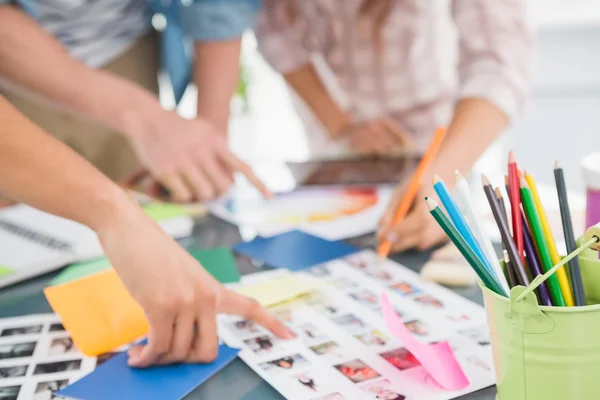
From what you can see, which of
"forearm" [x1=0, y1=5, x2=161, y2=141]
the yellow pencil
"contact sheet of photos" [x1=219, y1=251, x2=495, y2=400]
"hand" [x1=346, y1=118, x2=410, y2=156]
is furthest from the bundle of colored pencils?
"hand" [x1=346, y1=118, x2=410, y2=156]

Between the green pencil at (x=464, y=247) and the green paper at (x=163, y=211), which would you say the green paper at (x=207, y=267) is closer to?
the green paper at (x=163, y=211)

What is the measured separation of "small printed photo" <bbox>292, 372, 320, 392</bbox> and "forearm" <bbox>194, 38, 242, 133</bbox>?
683 mm

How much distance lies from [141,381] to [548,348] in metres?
0.30

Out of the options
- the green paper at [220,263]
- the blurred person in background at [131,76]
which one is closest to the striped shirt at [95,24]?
the blurred person in background at [131,76]

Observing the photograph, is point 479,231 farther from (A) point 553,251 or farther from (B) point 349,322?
(B) point 349,322

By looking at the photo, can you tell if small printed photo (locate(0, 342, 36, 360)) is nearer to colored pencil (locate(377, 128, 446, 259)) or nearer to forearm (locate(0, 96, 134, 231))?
forearm (locate(0, 96, 134, 231))

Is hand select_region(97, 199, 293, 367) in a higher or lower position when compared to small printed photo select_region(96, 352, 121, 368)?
higher

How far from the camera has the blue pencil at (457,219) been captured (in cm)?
43

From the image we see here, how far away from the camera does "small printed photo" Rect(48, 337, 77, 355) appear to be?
22.2 inches

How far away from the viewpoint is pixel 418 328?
58 centimetres

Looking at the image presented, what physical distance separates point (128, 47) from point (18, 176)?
68 centimetres

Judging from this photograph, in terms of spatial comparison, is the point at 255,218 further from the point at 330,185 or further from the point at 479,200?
the point at 479,200

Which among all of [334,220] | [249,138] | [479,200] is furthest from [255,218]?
[249,138]

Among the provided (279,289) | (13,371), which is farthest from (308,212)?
(13,371)
